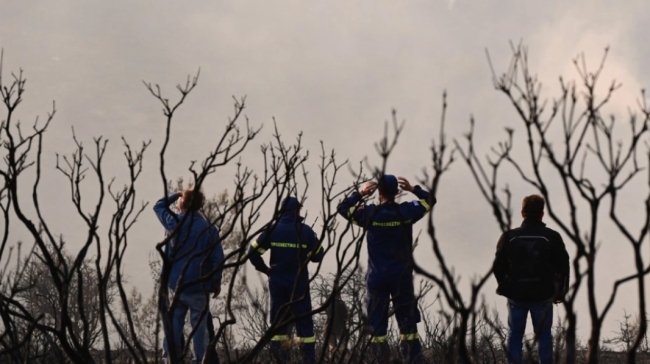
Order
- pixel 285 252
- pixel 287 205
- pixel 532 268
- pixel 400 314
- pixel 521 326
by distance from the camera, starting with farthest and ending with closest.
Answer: pixel 285 252, pixel 400 314, pixel 521 326, pixel 532 268, pixel 287 205

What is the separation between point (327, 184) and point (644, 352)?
25.2 feet

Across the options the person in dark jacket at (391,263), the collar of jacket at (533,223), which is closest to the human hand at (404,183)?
the person in dark jacket at (391,263)

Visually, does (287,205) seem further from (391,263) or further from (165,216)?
(391,263)

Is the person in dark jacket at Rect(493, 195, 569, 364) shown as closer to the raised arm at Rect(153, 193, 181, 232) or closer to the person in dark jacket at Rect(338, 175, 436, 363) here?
the person in dark jacket at Rect(338, 175, 436, 363)

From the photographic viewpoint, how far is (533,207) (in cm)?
691

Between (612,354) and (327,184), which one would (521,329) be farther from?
(612,354)

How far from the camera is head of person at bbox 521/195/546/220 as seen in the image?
6.91m

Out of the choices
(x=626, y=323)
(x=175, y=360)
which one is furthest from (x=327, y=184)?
(x=626, y=323)

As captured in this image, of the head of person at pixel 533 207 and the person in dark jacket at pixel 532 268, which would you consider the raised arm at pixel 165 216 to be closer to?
the person in dark jacket at pixel 532 268

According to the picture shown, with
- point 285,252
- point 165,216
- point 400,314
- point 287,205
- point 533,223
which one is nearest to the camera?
point 287,205

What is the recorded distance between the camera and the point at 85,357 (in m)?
3.58

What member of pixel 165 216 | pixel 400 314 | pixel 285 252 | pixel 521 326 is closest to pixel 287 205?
pixel 165 216

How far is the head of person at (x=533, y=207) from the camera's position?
6914 millimetres

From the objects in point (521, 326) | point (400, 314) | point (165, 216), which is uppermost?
point (165, 216)
